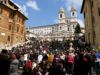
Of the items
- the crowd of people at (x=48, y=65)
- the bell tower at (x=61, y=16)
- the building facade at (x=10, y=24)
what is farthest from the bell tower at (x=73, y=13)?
the crowd of people at (x=48, y=65)

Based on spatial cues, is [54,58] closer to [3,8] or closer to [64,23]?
[3,8]

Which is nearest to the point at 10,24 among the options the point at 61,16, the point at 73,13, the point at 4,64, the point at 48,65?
the point at 48,65

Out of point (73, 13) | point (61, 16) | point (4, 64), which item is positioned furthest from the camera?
point (61, 16)

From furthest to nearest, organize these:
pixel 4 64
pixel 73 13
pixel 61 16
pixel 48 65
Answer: pixel 61 16
pixel 73 13
pixel 48 65
pixel 4 64

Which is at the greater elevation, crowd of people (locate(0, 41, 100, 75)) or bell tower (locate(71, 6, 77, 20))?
bell tower (locate(71, 6, 77, 20))

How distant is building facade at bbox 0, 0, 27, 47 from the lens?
53000 mm

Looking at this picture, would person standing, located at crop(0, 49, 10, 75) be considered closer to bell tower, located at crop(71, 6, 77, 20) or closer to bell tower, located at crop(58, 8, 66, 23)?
bell tower, located at crop(71, 6, 77, 20)

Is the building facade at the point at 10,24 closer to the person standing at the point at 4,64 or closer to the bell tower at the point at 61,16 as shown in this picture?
the person standing at the point at 4,64

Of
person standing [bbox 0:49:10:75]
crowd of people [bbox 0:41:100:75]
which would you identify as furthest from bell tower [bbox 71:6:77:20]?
person standing [bbox 0:49:10:75]

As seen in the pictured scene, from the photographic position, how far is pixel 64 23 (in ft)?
629

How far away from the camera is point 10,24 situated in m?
58.2

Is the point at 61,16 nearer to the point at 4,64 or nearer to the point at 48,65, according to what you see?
the point at 48,65

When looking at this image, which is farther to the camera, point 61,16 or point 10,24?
point 61,16

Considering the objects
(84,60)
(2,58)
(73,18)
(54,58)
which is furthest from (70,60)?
(73,18)
